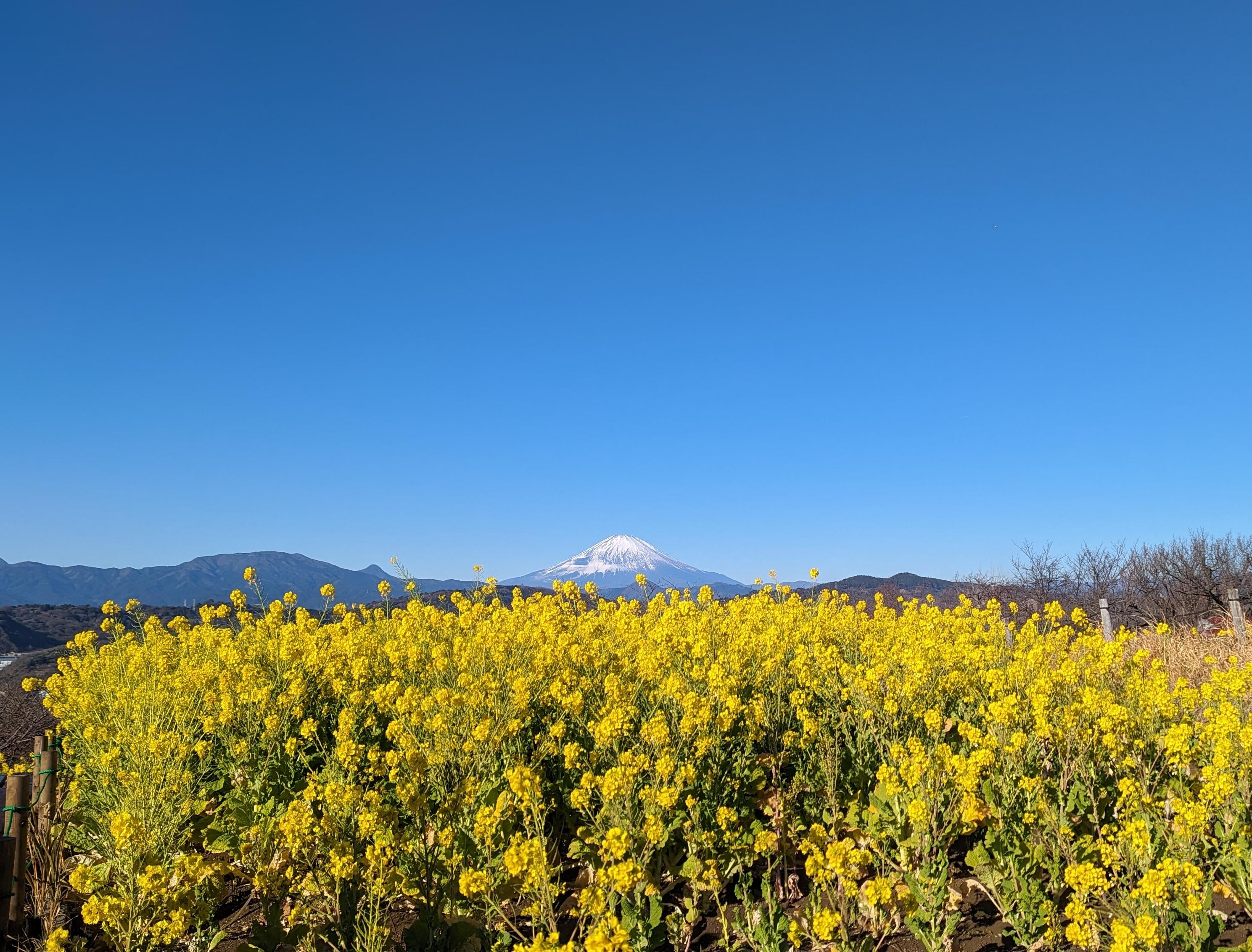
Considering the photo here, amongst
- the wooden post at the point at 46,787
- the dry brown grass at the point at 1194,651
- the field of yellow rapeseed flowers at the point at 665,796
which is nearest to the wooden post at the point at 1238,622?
the dry brown grass at the point at 1194,651

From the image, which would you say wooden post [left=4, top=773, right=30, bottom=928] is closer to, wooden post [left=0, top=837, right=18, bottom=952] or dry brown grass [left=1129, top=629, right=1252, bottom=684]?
wooden post [left=0, top=837, right=18, bottom=952]

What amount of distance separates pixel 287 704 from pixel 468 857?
9.04 feet

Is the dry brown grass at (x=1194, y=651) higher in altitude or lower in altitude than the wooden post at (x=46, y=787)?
higher


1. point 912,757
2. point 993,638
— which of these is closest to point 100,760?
point 912,757

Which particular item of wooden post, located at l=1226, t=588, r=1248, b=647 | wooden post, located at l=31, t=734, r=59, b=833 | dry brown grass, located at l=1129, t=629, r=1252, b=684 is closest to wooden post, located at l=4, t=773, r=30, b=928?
wooden post, located at l=31, t=734, r=59, b=833

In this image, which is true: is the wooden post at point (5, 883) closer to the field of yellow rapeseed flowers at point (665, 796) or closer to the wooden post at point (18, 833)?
the wooden post at point (18, 833)

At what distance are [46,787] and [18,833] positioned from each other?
102 centimetres

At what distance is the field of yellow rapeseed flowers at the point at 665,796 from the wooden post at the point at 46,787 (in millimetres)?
378

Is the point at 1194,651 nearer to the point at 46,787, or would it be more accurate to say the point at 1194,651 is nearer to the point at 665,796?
the point at 665,796

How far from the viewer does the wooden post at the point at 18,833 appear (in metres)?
4.16

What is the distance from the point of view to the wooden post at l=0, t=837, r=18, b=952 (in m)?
4.07

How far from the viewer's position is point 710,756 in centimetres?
502

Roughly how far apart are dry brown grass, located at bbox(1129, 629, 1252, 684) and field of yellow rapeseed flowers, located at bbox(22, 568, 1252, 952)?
343 centimetres

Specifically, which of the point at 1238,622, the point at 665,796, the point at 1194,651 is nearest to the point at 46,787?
the point at 665,796
